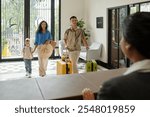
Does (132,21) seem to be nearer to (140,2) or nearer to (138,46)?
(138,46)

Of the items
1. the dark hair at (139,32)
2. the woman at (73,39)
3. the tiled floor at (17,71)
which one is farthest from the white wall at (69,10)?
the dark hair at (139,32)

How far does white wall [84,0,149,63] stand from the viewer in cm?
733

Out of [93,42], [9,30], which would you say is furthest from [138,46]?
[9,30]

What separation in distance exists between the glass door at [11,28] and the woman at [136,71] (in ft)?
27.6

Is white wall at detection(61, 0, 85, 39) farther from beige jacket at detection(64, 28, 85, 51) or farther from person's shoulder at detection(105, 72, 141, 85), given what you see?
person's shoulder at detection(105, 72, 141, 85)

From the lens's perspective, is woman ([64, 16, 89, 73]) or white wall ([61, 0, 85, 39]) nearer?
woman ([64, 16, 89, 73])

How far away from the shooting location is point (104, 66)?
25.4 ft

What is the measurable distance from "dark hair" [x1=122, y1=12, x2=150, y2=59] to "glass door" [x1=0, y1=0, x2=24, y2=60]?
841 centimetres

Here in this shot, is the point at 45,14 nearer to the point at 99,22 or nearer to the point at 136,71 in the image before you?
the point at 99,22

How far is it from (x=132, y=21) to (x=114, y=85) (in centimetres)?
27

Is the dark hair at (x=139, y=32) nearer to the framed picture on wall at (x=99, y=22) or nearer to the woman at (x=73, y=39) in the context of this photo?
the woman at (x=73, y=39)

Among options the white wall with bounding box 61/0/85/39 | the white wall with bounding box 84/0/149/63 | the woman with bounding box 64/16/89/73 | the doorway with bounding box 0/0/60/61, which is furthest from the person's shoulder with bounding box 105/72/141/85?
the white wall with bounding box 61/0/85/39

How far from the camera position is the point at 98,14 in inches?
320

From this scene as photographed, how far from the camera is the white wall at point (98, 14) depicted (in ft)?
24.1
